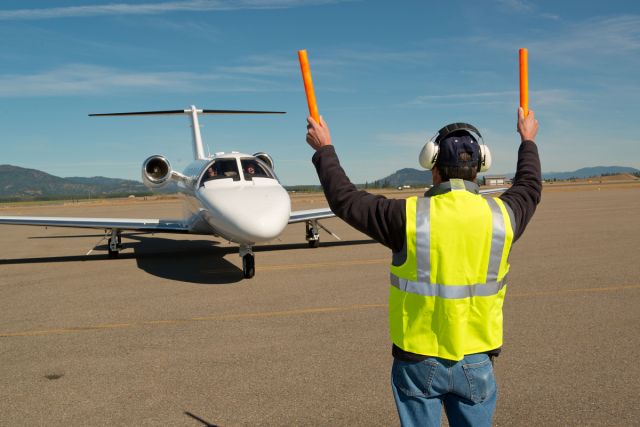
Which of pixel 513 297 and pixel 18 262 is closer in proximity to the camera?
pixel 513 297

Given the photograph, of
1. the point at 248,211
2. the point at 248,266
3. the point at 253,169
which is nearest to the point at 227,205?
the point at 248,211

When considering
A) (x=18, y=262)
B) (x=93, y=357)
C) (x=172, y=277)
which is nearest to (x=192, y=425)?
(x=93, y=357)

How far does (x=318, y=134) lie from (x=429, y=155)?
554 millimetres

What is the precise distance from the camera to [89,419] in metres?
4.56

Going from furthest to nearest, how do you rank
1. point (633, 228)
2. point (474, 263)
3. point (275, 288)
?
point (633, 228), point (275, 288), point (474, 263)

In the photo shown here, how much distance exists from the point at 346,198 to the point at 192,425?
2.80 meters

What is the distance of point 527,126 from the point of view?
2844 millimetres

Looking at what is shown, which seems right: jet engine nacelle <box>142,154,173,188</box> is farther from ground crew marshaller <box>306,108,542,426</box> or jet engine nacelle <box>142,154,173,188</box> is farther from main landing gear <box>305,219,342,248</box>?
ground crew marshaller <box>306,108,542,426</box>

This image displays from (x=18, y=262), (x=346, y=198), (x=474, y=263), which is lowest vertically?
(x=18, y=262)

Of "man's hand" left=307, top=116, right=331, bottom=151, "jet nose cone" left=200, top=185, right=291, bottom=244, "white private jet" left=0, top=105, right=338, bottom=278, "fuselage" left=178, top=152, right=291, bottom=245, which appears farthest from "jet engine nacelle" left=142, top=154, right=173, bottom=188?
"man's hand" left=307, top=116, right=331, bottom=151

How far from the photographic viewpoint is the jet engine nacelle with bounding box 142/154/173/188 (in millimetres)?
15492

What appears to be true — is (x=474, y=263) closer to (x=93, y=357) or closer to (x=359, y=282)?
(x=93, y=357)

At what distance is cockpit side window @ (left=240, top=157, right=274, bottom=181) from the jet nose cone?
0.61 meters

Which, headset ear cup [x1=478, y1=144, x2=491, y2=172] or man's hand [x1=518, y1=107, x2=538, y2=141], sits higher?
man's hand [x1=518, y1=107, x2=538, y2=141]
